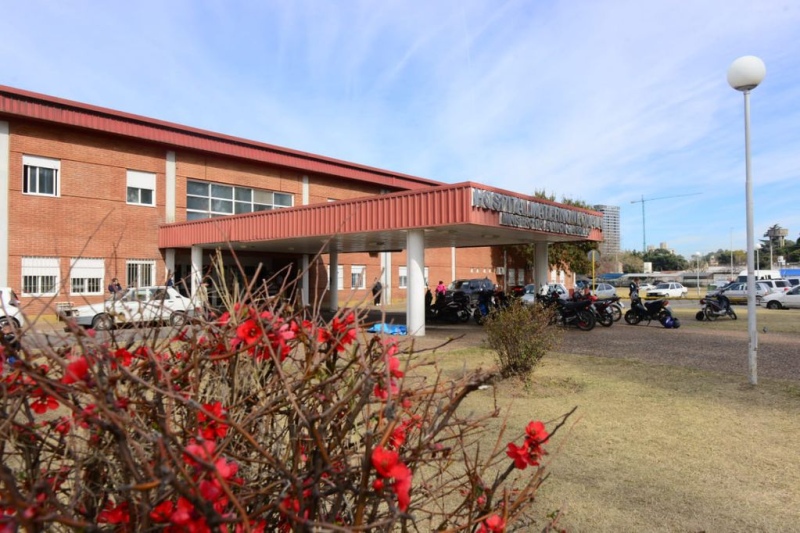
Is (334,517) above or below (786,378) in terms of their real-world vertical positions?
above

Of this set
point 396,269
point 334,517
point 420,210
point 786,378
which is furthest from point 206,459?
point 396,269

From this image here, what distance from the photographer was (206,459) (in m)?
1.12

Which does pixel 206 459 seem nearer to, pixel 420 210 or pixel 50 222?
pixel 420 210

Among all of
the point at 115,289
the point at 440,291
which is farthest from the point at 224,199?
the point at 115,289

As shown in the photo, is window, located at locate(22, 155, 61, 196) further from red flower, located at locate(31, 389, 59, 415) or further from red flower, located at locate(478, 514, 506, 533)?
red flower, located at locate(478, 514, 506, 533)

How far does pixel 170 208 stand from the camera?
22.3m

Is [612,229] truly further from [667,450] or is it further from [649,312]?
[667,450]

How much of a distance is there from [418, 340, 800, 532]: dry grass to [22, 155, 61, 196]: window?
18.1 meters

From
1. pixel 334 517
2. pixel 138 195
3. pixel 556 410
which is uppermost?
pixel 138 195

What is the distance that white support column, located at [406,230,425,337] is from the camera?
14406 mm

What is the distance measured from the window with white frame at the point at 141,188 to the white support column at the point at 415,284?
1298 cm

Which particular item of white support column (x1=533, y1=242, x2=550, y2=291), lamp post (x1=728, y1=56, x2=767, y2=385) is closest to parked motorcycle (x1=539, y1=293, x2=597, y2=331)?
white support column (x1=533, y1=242, x2=550, y2=291)

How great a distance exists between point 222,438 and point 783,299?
3214 cm

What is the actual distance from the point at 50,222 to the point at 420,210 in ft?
46.4
